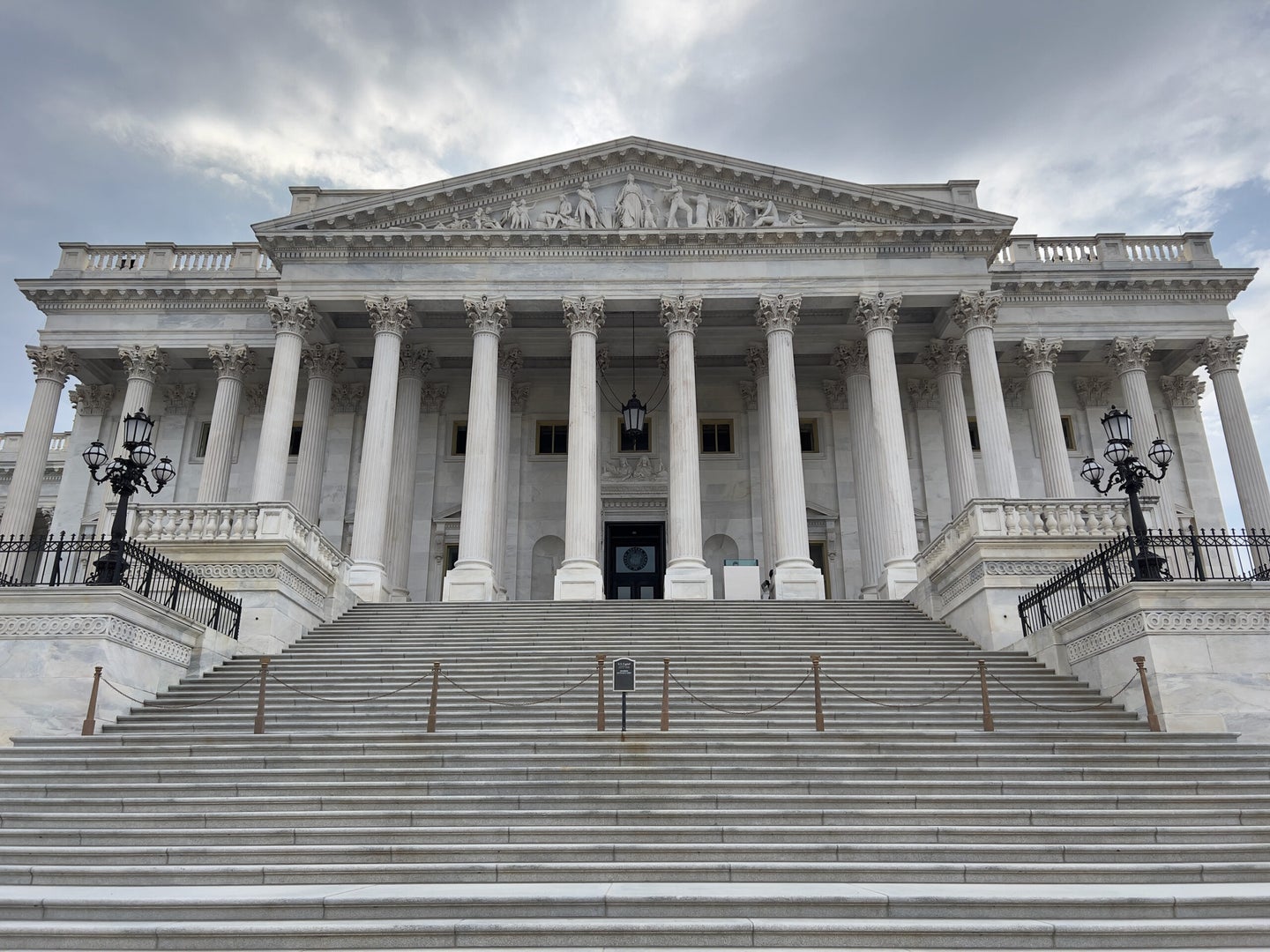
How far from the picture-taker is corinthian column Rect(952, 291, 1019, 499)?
90.2 feet

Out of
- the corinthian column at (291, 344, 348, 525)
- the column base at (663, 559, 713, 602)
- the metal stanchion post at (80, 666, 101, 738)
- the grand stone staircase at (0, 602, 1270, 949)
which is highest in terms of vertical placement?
the corinthian column at (291, 344, 348, 525)

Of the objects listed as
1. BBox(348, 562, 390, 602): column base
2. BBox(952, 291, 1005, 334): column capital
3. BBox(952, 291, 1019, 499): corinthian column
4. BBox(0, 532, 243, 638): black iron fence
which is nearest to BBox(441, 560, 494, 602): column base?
BBox(348, 562, 390, 602): column base

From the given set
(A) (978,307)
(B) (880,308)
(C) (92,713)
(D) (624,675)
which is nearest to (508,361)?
(B) (880,308)

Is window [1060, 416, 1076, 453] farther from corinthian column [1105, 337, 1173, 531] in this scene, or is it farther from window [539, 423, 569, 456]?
window [539, 423, 569, 456]

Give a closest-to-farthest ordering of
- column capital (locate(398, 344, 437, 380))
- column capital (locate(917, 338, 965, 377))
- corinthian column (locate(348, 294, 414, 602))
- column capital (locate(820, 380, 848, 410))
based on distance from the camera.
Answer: corinthian column (locate(348, 294, 414, 602)) < column capital (locate(917, 338, 965, 377)) < column capital (locate(398, 344, 437, 380)) < column capital (locate(820, 380, 848, 410))

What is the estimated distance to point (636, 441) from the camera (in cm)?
3588

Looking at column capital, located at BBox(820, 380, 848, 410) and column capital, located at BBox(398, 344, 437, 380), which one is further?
column capital, located at BBox(820, 380, 848, 410)

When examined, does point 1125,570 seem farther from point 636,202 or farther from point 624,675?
point 636,202

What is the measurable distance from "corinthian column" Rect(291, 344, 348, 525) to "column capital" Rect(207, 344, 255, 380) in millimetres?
2338

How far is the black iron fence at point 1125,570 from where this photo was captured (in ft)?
48.8

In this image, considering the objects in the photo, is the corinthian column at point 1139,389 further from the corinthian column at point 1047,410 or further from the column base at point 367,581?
the column base at point 367,581

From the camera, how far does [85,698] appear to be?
576 inches

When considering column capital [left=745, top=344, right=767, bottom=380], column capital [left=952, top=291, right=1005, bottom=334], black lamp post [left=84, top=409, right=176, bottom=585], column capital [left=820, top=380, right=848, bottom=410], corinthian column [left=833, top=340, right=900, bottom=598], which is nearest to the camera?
black lamp post [left=84, top=409, right=176, bottom=585]

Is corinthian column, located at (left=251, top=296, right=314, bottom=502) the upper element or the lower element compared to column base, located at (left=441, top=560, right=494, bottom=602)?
upper
